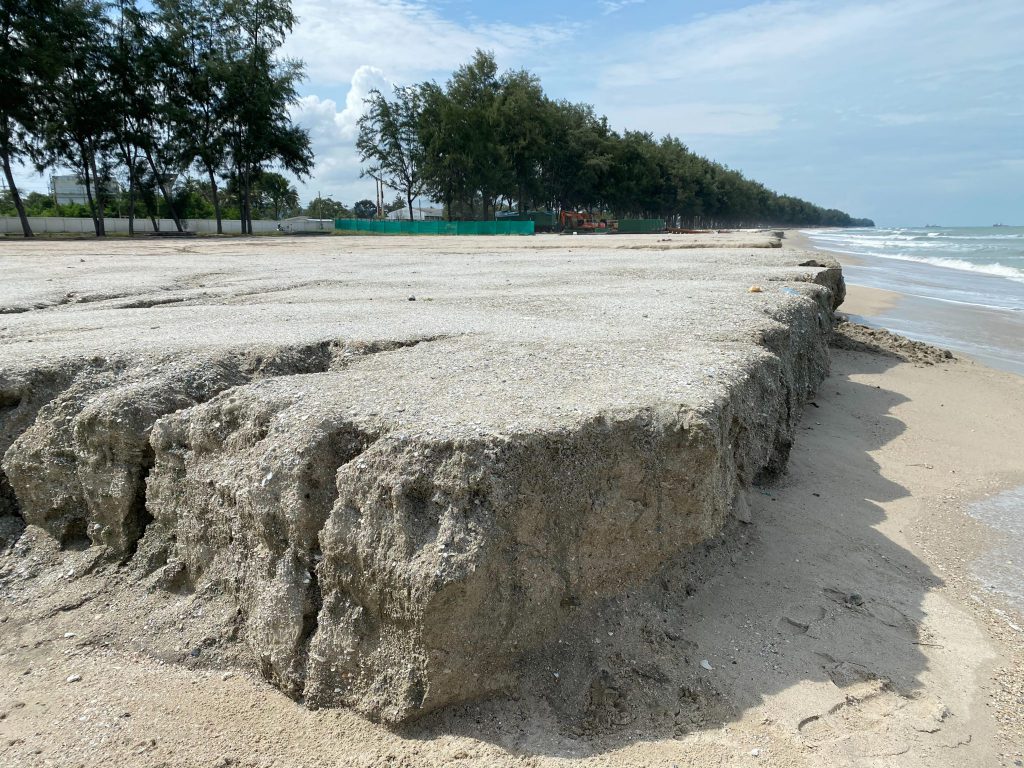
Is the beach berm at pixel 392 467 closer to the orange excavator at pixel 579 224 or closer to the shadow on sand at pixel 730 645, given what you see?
the shadow on sand at pixel 730 645

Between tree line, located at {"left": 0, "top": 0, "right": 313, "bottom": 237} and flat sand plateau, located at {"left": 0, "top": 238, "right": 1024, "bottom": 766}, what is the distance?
2963 centimetres

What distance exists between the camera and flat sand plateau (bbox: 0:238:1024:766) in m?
2.52

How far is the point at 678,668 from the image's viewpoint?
281 cm

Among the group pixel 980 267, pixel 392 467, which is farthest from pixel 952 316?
pixel 980 267

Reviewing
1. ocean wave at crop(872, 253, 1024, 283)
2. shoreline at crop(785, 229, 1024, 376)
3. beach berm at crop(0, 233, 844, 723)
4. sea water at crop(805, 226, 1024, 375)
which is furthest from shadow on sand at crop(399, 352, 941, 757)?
ocean wave at crop(872, 253, 1024, 283)

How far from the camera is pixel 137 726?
2.68m

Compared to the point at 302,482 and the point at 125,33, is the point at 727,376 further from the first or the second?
the point at 125,33

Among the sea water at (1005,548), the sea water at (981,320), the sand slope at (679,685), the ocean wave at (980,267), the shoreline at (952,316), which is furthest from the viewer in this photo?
the ocean wave at (980,267)

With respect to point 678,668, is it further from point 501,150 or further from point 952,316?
point 501,150

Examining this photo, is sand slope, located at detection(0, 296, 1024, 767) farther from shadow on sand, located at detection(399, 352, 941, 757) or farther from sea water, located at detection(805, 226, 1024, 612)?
sea water, located at detection(805, 226, 1024, 612)

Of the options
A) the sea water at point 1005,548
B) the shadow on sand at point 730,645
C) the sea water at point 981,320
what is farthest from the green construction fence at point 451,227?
the shadow on sand at point 730,645

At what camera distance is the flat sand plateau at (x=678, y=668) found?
8.25 ft

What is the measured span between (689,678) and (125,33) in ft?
125

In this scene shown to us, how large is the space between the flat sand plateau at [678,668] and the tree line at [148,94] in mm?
29635
